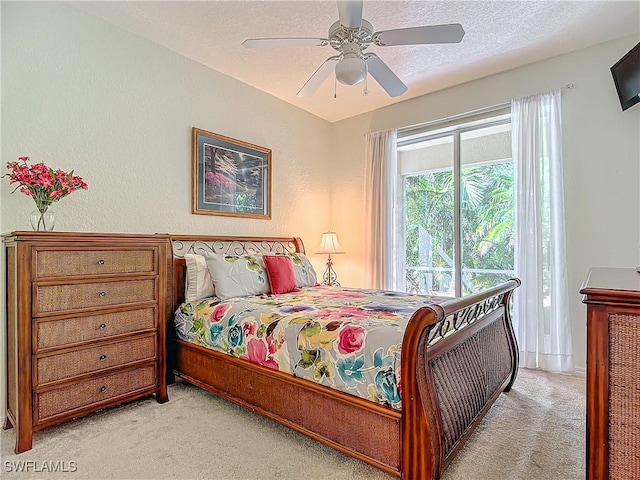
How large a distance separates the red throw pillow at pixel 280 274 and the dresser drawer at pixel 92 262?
1.00m

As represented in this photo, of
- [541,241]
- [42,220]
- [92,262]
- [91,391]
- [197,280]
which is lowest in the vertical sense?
[91,391]

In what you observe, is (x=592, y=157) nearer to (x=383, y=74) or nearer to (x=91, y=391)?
(x=383, y=74)

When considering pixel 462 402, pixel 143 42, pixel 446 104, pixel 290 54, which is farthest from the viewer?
pixel 446 104

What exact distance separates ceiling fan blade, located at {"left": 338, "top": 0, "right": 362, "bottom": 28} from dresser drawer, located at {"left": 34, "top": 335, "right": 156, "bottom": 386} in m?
2.39

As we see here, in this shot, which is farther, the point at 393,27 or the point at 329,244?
the point at 329,244

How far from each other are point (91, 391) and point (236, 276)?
124 centimetres

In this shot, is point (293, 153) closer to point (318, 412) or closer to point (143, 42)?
point (143, 42)

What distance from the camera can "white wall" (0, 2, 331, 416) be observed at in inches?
93.2

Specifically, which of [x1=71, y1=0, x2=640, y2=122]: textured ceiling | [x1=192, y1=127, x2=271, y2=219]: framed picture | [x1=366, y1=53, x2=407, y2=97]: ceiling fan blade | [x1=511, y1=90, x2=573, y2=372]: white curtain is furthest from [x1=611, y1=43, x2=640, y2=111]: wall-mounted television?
[x1=192, y1=127, x2=271, y2=219]: framed picture

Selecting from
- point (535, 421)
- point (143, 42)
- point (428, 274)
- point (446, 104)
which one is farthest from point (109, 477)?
point (446, 104)

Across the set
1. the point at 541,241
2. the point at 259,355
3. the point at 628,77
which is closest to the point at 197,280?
the point at 259,355

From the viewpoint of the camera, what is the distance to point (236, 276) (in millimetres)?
2992

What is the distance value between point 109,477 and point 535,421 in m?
2.45

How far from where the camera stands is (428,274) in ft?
14.0
